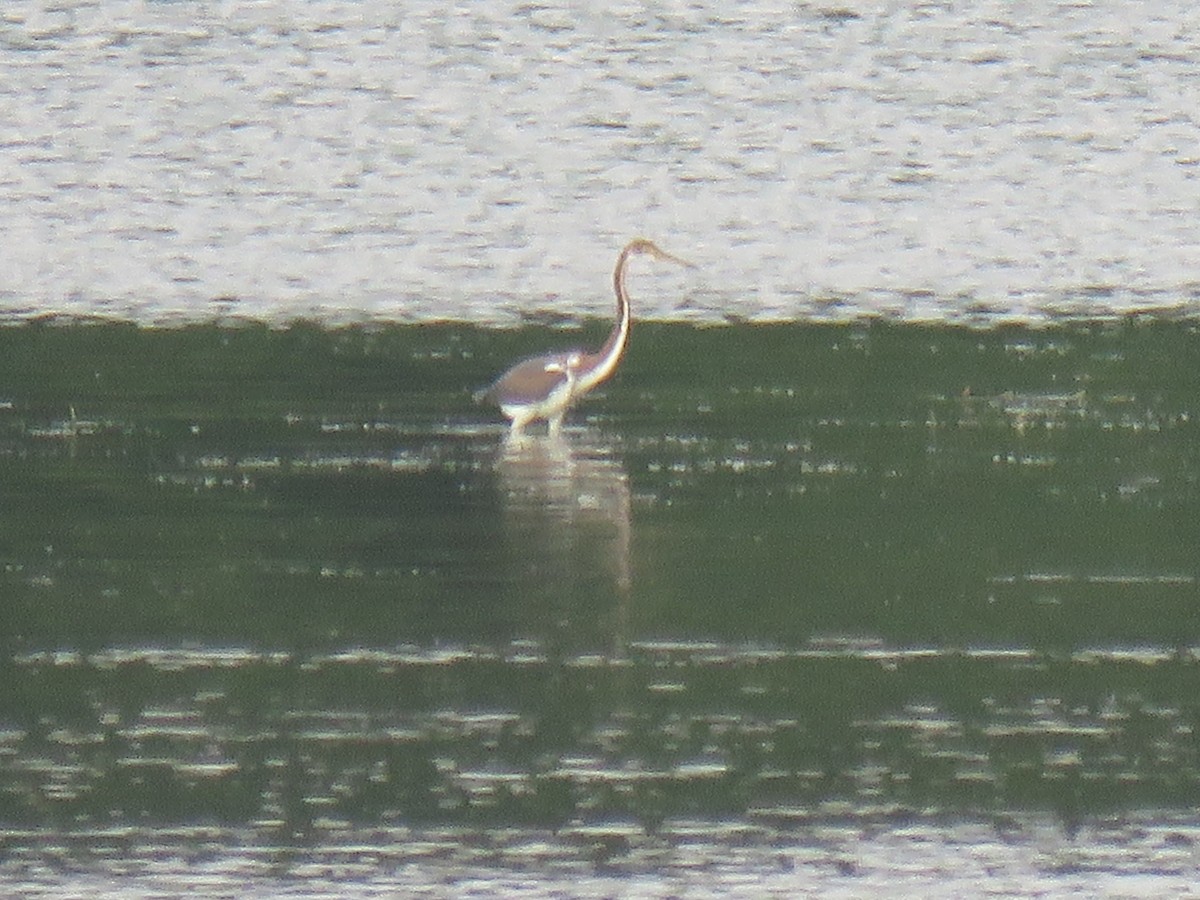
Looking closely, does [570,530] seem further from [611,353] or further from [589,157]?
[589,157]

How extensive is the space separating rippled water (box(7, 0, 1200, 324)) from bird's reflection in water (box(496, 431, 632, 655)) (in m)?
4.88

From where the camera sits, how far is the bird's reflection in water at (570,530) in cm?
1341

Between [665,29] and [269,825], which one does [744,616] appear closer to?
[269,825]

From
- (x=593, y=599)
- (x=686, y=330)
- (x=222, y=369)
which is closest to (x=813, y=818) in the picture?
(x=593, y=599)

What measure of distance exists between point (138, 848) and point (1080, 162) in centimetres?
1966

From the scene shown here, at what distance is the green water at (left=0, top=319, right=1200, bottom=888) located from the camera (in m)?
10.8

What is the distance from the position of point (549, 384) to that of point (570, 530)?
9.89 ft

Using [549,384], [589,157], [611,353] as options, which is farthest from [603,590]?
[589,157]

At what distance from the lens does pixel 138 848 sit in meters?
10.1

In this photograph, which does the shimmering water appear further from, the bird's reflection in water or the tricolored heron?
the tricolored heron

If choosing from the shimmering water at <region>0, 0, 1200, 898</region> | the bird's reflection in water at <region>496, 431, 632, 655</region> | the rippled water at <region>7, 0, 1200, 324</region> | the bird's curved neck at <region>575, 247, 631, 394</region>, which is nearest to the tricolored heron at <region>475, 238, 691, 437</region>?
the bird's curved neck at <region>575, 247, 631, 394</region>

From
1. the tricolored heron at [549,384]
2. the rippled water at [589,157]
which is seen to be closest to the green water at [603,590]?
the tricolored heron at [549,384]

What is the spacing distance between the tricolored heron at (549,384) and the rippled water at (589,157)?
11.2 ft

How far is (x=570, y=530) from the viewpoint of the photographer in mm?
15359
